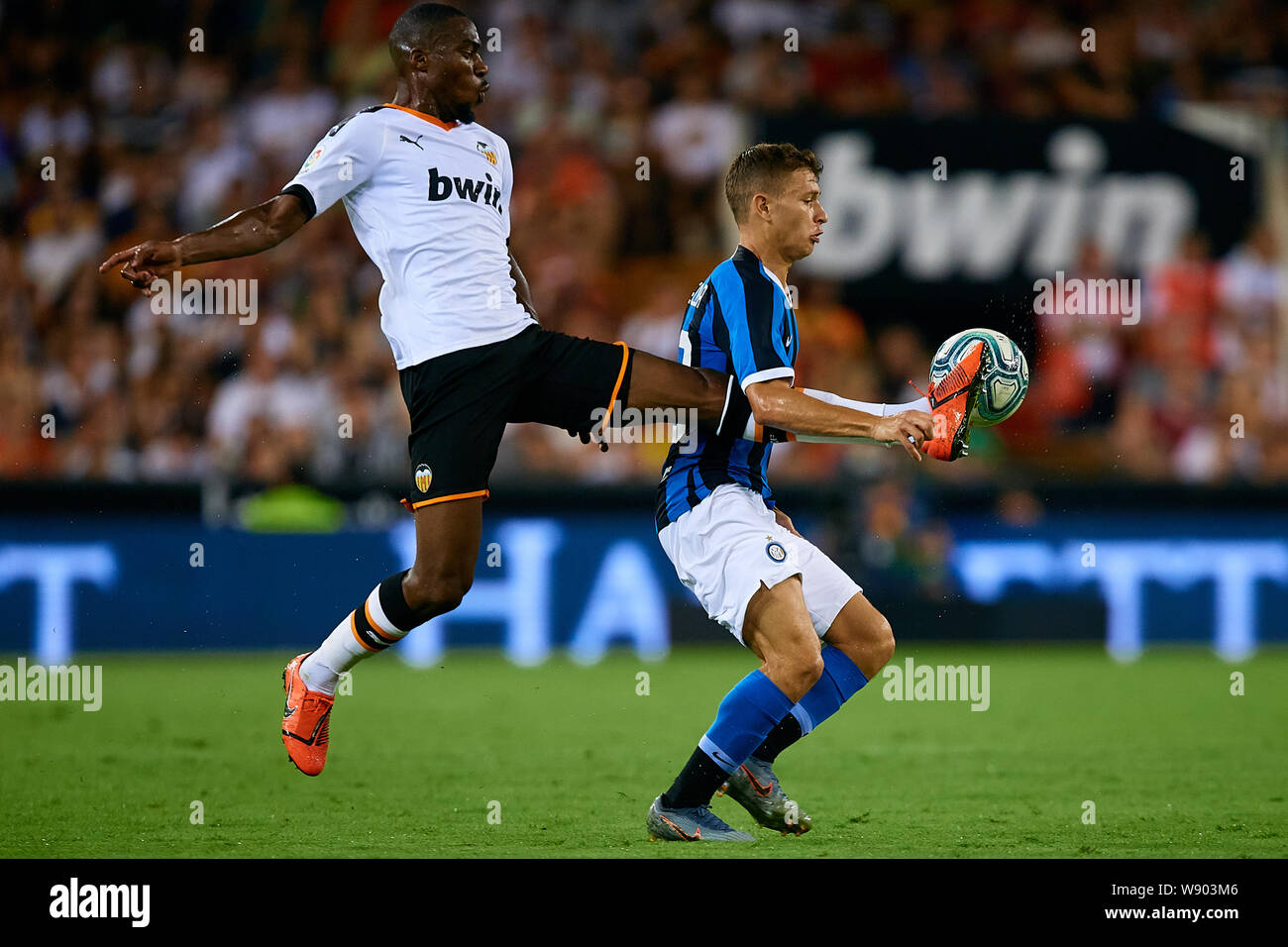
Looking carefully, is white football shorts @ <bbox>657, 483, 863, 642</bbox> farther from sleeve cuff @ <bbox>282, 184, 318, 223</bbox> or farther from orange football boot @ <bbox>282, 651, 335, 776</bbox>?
sleeve cuff @ <bbox>282, 184, 318, 223</bbox>

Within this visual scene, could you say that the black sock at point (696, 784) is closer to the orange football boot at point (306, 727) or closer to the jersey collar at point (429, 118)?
the orange football boot at point (306, 727)

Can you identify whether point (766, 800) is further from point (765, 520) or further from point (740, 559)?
point (765, 520)

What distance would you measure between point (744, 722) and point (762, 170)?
1.90 metres

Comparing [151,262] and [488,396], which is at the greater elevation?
[151,262]

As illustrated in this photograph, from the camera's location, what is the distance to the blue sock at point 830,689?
575 centimetres

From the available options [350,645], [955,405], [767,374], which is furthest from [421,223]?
[955,405]

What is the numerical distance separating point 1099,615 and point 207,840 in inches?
340

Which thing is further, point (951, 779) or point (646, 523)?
point (646, 523)

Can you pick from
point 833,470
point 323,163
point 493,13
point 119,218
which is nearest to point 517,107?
point 493,13

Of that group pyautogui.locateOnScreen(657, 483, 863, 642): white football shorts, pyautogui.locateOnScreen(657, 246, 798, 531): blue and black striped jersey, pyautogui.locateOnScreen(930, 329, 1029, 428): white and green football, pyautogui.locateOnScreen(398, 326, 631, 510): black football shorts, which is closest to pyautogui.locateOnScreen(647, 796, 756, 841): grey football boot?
pyautogui.locateOnScreen(657, 483, 863, 642): white football shorts

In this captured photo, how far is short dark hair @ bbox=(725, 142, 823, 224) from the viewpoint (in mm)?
5715

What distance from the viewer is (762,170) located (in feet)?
18.8

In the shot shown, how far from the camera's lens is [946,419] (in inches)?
215

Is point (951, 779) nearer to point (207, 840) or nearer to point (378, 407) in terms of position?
point (207, 840)
